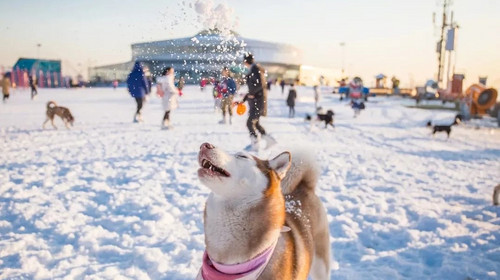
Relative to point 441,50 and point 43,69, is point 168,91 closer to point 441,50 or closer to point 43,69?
point 441,50

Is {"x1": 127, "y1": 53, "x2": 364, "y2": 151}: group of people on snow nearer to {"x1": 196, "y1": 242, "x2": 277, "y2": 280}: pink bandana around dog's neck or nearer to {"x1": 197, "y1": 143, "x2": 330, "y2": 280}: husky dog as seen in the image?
{"x1": 197, "y1": 143, "x2": 330, "y2": 280}: husky dog

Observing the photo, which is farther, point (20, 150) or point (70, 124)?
point (70, 124)

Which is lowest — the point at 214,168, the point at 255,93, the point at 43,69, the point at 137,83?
the point at 214,168

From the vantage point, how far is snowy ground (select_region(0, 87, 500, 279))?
11.8 feet

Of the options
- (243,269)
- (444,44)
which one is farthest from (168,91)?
(444,44)

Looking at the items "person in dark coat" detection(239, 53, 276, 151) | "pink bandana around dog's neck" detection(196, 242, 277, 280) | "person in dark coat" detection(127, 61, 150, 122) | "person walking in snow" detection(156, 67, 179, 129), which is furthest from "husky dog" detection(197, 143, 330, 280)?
"person in dark coat" detection(127, 61, 150, 122)

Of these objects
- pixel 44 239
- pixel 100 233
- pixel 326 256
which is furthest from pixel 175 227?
pixel 326 256

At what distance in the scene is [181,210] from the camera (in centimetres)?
504

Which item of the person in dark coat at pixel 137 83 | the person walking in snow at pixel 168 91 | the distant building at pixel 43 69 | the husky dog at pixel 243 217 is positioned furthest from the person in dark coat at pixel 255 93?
the distant building at pixel 43 69

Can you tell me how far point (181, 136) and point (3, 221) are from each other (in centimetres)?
752

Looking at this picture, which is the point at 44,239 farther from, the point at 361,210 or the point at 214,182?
the point at 361,210

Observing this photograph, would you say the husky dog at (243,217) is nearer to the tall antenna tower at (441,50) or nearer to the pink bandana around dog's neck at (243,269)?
the pink bandana around dog's neck at (243,269)

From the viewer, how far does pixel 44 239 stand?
13.2 feet

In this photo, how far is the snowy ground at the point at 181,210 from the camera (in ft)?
11.8
